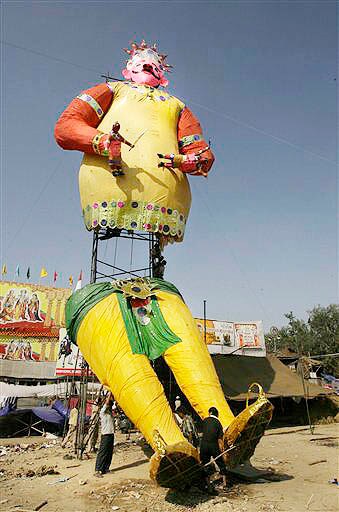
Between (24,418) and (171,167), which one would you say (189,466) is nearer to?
(171,167)

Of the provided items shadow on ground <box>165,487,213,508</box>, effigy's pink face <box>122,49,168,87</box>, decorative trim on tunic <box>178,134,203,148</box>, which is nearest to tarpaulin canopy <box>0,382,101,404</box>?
decorative trim on tunic <box>178,134,203,148</box>

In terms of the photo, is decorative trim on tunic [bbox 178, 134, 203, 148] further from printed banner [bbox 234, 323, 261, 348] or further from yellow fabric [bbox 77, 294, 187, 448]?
printed banner [bbox 234, 323, 261, 348]

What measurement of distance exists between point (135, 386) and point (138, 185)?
404 centimetres

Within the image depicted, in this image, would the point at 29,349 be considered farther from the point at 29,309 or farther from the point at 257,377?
the point at 257,377

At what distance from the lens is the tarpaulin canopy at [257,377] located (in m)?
12.5

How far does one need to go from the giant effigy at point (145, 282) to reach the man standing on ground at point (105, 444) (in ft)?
3.88

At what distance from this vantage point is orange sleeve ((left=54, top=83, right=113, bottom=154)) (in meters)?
8.06

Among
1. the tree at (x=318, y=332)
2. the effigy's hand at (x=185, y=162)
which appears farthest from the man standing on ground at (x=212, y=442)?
the tree at (x=318, y=332)

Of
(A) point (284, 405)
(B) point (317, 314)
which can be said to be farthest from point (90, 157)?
(B) point (317, 314)

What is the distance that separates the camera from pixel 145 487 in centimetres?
580

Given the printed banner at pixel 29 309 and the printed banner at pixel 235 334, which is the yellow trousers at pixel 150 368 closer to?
the printed banner at pixel 235 334

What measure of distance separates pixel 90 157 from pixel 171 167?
5.32 ft

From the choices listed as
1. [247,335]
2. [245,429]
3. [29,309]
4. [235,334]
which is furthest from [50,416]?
[29,309]

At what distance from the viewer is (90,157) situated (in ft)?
27.7
